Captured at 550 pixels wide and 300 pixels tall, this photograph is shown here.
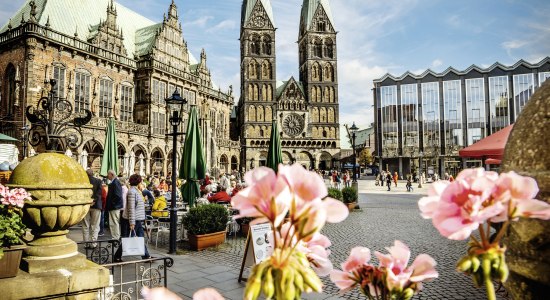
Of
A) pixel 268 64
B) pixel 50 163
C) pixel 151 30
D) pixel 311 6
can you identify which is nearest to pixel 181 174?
pixel 50 163

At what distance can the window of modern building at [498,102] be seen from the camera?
47.3m

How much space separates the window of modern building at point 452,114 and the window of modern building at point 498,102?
161 inches

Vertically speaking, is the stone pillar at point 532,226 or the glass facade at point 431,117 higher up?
the glass facade at point 431,117

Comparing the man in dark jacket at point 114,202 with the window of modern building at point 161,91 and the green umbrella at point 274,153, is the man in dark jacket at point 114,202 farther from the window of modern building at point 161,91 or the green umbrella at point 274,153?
the window of modern building at point 161,91

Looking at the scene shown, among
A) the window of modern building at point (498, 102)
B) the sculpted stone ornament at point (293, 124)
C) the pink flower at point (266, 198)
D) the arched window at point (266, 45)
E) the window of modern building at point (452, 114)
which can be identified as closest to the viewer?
the pink flower at point (266, 198)

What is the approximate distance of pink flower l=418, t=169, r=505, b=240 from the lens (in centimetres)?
81

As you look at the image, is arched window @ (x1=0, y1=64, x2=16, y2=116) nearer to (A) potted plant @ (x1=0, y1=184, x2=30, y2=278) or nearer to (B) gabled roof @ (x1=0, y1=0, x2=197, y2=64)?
(B) gabled roof @ (x1=0, y1=0, x2=197, y2=64)

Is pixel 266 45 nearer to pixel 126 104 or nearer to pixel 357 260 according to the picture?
pixel 126 104

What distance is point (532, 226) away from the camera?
56.1 inches

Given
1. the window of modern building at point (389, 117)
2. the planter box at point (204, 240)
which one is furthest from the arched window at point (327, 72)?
the planter box at point (204, 240)

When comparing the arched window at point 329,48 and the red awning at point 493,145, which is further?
the arched window at point 329,48

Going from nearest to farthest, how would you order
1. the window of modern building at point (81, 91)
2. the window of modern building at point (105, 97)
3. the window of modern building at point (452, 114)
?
1. the window of modern building at point (81, 91)
2. the window of modern building at point (105, 97)
3. the window of modern building at point (452, 114)

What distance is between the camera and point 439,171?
49.4 m

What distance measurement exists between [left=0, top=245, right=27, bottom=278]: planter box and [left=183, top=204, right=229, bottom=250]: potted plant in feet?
15.8
